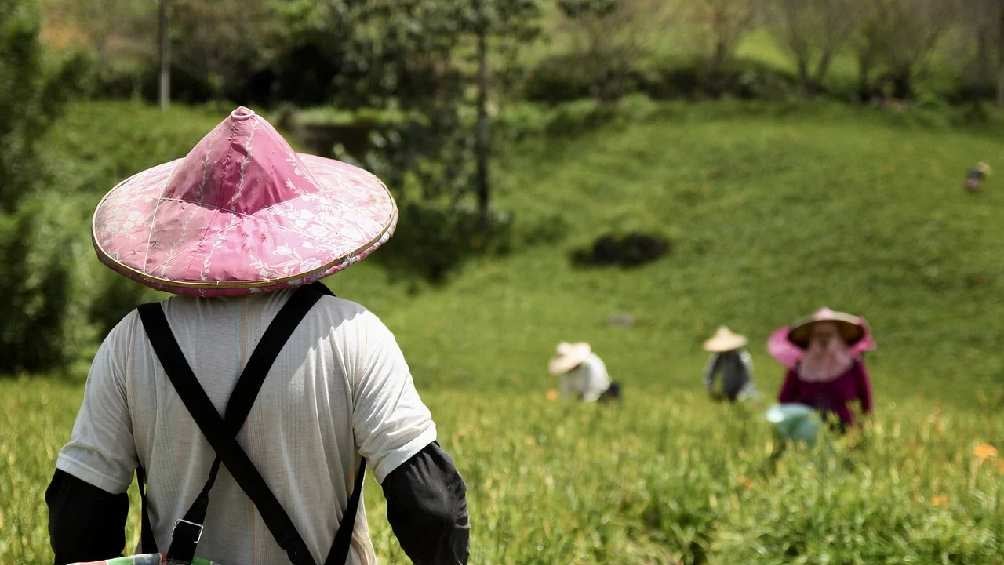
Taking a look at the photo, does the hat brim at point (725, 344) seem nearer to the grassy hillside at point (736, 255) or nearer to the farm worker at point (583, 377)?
the farm worker at point (583, 377)

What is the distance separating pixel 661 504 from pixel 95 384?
3.97m

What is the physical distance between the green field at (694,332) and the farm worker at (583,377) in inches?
13.4

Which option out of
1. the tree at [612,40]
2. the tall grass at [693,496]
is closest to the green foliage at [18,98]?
the tall grass at [693,496]

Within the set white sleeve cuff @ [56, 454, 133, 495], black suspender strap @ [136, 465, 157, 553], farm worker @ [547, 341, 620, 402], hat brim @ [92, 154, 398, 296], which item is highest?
hat brim @ [92, 154, 398, 296]

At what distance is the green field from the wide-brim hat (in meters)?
2.11

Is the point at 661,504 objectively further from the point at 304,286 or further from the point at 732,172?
the point at 732,172

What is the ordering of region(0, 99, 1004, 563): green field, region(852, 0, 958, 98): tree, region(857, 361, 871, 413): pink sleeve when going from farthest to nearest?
region(852, 0, 958, 98): tree → region(857, 361, 871, 413): pink sleeve → region(0, 99, 1004, 563): green field

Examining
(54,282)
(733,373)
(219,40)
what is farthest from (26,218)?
(219,40)

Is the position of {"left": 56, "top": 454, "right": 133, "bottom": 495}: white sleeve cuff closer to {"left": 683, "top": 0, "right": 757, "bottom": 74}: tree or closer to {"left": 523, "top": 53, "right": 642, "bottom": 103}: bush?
{"left": 523, "top": 53, "right": 642, "bottom": 103}: bush

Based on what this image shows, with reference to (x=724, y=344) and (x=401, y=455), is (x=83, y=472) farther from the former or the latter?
(x=724, y=344)

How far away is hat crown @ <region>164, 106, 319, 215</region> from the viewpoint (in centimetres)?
225

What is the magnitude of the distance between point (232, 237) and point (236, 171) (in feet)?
0.53

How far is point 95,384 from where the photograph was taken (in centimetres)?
220

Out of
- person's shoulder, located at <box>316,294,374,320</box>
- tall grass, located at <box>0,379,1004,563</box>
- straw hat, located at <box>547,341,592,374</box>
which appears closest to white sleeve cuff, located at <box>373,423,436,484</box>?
person's shoulder, located at <box>316,294,374,320</box>
